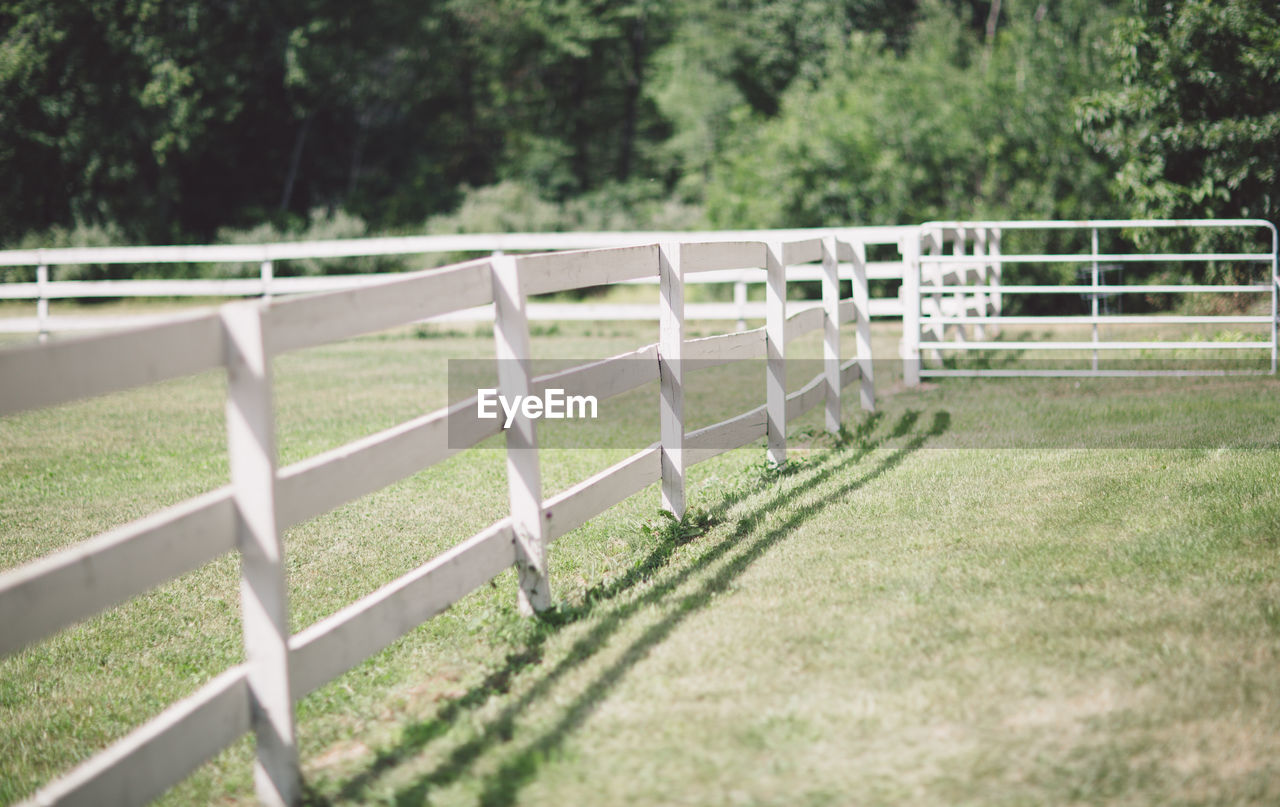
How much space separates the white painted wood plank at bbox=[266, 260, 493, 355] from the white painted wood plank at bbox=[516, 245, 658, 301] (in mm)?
278

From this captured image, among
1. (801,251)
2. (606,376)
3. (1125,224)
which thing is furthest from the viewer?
(1125,224)

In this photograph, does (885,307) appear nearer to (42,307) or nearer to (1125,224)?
(1125,224)

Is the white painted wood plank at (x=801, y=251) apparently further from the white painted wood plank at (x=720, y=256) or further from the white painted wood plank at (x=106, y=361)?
the white painted wood plank at (x=106, y=361)

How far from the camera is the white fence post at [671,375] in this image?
18.9 ft

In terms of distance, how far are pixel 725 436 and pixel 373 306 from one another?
11.1ft

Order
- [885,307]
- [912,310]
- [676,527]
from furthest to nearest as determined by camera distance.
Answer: [885,307] < [912,310] < [676,527]

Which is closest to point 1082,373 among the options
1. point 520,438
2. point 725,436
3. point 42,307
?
point 725,436

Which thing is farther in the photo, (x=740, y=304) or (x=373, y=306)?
(x=740, y=304)

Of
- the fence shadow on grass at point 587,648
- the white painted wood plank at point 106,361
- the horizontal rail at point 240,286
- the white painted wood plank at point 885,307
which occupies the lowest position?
the fence shadow on grass at point 587,648

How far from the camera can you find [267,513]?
10.1 ft

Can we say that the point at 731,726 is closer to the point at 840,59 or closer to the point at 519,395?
the point at 519,395

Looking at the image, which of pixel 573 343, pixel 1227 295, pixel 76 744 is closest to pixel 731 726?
pixel 76 744

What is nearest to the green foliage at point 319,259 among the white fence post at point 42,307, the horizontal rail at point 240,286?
the horizontal rail at point 240,286

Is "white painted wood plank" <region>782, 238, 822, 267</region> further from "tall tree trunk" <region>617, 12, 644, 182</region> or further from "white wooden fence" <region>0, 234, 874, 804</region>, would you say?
"tall tree trunk" <region>617, 12, 644, 182</region>
